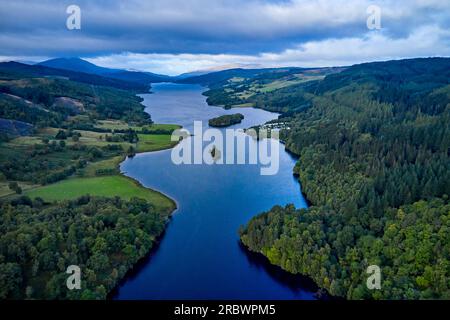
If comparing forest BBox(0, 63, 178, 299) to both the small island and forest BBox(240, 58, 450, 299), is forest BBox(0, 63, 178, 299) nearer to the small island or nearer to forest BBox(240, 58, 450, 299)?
forest BBox(240, 58, 450, 299)

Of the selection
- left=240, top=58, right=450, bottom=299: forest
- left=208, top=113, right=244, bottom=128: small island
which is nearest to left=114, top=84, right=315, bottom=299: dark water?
left=240, top=58, right=450, bottom=299: forest

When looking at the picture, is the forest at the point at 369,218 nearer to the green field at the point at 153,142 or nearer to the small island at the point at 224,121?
the green field at the point at 153,142

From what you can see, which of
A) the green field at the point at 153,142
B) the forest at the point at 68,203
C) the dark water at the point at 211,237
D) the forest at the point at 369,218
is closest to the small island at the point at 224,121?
the forest at the point at 68,203

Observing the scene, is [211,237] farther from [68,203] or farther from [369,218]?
[68,203]

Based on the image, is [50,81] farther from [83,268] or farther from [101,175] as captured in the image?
[83,268]

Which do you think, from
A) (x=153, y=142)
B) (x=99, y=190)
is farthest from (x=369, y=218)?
(x=153, y=142)
